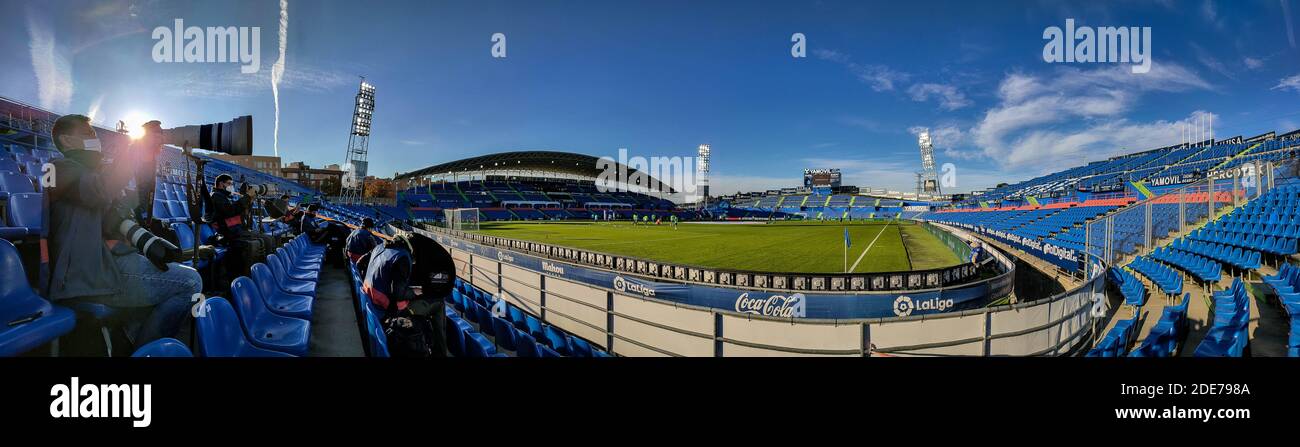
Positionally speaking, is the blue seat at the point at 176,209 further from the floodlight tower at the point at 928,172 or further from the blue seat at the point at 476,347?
the floodlight tower at the point at 928,172

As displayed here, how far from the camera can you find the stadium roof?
45.0 meters

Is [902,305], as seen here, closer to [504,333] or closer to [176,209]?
[504,333]

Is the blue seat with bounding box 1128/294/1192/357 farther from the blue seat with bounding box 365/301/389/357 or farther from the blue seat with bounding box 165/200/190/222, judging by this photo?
the blue seat with bounding box 165/200/190/222

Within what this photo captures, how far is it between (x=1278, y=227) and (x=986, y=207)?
3068 centimetres

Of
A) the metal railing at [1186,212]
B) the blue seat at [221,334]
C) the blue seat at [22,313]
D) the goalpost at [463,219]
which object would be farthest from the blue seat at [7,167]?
the metal railing at [1186,212]

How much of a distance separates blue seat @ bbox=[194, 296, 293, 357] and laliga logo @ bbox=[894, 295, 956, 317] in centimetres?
668

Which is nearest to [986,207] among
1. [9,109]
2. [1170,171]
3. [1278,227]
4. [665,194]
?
[1170,171]

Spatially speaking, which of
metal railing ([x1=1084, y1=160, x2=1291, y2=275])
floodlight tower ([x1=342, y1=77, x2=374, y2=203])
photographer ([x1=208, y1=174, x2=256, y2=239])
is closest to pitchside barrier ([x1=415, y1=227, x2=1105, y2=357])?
photographer ([x1=208, y1=174, x2=256, y2=239])

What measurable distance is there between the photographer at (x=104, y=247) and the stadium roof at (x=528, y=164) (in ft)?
145

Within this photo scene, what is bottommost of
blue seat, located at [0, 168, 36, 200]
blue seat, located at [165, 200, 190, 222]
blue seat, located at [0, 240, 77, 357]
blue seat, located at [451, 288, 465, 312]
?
blue seat, located at [451, 288, 465, 312]

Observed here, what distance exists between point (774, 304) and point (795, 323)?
91.3 inches

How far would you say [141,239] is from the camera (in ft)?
5.31

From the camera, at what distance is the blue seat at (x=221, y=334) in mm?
1501
